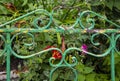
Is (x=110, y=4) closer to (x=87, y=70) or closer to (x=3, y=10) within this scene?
(x=87, y=70)

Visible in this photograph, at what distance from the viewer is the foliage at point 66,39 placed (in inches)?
102

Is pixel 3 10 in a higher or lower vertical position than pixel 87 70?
higher

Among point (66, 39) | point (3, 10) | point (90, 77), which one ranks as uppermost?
point (3, 10)

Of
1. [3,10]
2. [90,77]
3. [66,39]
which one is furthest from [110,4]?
[3,10]

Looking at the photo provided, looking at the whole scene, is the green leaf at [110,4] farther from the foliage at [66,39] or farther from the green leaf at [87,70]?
the green leaf at [87,70]

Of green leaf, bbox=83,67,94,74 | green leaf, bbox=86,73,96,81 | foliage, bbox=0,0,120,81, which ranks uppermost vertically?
foliage, bbox=0,0,120,81

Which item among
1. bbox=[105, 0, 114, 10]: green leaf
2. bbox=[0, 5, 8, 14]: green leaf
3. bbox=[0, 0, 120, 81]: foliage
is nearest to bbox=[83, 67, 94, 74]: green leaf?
bbox=[0, 0, 120, 81]: foliage

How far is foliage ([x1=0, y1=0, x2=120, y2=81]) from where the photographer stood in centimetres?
260

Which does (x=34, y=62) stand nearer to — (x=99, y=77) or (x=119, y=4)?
(x=99, y=77)

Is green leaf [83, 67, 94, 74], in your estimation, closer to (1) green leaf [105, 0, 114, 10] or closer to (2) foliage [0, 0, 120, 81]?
(2) foliage [0, 0, 120, 81]

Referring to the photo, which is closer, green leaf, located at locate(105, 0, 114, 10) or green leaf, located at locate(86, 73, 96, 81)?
green leaf, located at locate(86, 73, 96, 81)

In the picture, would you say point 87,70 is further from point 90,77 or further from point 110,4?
point 110,4

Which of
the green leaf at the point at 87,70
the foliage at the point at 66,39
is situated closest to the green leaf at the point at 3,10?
the foliage at the point at 66,39

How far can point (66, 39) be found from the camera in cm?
262
